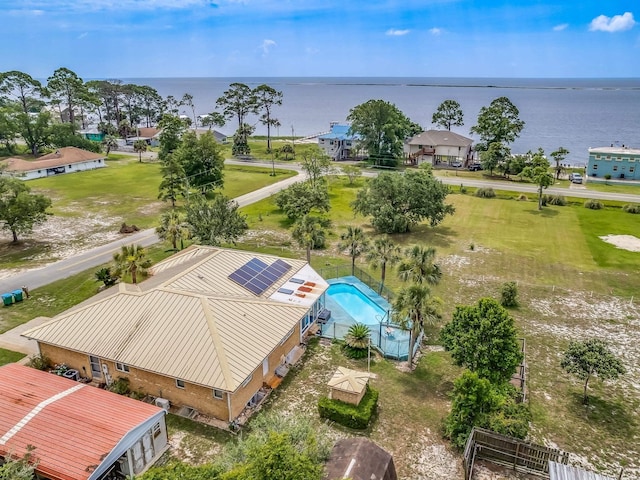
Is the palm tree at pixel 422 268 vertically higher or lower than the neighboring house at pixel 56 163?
lower

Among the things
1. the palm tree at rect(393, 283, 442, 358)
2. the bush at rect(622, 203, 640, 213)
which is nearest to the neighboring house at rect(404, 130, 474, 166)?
the bush at rect(622, 203, 640, 213)

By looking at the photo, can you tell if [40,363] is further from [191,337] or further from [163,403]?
[191,337]

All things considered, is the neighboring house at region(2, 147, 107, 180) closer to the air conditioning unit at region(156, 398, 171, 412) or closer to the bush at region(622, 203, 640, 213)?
the air conditioning unit at region(156, 398, 171, 412)

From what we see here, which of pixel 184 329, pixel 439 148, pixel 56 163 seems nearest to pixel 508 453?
pixel 184 329

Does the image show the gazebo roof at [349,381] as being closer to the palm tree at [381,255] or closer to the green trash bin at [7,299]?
the palm tree at [381,255]

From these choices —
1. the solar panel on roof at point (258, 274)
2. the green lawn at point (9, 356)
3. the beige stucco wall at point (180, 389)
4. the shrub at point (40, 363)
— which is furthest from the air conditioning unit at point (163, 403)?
the green lawn at point (9, 356)
